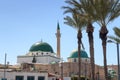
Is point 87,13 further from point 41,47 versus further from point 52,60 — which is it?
point 52,60

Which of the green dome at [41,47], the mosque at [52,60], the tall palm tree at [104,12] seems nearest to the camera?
the tall palm tree at [104,12]

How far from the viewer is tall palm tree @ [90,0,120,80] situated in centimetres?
2898

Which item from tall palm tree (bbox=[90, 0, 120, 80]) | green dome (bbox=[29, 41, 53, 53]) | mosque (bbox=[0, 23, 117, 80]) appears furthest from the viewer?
green dome (bbox=[29, 41, 53, 53])

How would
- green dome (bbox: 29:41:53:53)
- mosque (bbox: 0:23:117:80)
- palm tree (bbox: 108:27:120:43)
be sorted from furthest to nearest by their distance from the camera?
1. green dome (bbox: 29:41:53:53)
2. mosque (bbox: 0:23:117:80)
3. palm tree (bbox: 108:27:120:43)

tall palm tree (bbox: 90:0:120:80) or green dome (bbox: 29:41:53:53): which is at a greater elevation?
green dome (bbox: 29:41:53:53)

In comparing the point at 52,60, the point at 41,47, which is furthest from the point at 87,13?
the point at 52,60

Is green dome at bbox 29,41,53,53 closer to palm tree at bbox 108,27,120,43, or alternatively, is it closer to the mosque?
the mosque

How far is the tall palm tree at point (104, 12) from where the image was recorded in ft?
95.1

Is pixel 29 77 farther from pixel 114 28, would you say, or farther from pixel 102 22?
pixel 102 22

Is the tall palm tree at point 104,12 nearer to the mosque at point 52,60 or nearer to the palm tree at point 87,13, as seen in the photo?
the palm tree at point 87,13

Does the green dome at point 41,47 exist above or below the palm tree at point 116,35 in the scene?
above

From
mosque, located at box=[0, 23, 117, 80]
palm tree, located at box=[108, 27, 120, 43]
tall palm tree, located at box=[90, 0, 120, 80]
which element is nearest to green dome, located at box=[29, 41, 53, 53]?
mosque, located at box=[0, 23, 117, 80]

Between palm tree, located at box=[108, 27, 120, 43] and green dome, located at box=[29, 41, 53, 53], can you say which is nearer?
palm tree, located at box=[108, 27, 120, 43]

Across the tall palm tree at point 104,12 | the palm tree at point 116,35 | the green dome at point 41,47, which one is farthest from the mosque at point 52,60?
the tall palm tree at point 104,12
